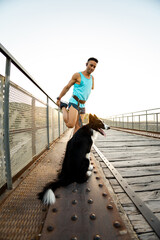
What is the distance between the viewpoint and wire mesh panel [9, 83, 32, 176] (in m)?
1.65

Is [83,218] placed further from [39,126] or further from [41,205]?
[39,126]

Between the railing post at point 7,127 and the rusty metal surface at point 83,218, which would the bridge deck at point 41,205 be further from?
the railing post at point 7,127

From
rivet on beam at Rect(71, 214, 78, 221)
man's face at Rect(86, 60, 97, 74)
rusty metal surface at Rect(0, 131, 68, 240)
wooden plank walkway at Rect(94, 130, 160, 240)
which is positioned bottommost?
wooden plank walkway at Rect(94, 130, 160, 240)

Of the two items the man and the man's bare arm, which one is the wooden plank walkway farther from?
the man's bare arm

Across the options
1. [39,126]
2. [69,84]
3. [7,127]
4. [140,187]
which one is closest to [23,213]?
[7,127]

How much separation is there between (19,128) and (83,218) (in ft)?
4.67

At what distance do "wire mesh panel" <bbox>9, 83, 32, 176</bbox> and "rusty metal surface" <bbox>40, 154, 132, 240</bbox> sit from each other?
2.59ft

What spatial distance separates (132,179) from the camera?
6.07 ft

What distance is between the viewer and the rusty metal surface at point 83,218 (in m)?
0.87

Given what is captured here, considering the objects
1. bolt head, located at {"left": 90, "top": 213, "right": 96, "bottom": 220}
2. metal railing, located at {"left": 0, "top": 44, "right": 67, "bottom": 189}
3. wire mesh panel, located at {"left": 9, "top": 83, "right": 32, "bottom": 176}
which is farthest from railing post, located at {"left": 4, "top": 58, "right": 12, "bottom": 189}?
bolt head, located at {"left": 90, "top": 213, "right": 96, "bottom": 220}

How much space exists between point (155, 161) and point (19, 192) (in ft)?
8.29

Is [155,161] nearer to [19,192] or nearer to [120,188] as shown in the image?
[120,188]

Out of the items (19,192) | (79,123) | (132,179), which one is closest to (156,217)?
(132,179)

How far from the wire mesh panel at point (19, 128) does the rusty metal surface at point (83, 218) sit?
79 centimetres
